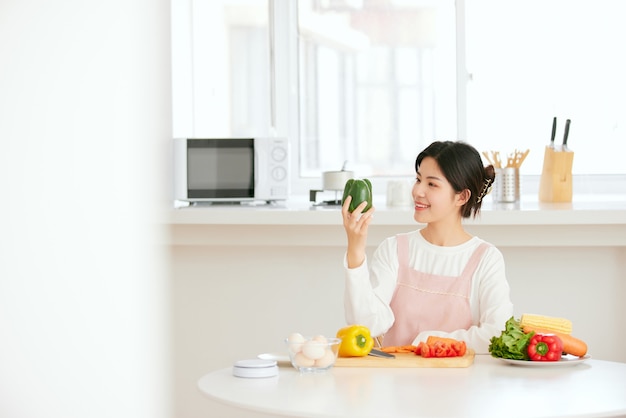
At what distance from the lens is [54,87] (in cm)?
276

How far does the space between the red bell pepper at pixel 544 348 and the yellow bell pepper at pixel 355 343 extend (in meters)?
0.34

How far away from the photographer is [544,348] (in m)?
1.85

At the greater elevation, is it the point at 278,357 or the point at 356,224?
the point at 356,224

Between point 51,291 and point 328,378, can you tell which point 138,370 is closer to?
point 51,291

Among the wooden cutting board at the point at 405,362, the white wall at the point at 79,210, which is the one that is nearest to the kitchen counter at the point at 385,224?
the white wall at the point at 79,210

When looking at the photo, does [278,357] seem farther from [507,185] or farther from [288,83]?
[288,83]

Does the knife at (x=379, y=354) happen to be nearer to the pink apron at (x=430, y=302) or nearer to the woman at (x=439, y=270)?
the woman at (x=439, y=270)

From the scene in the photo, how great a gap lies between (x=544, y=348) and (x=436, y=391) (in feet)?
1.17

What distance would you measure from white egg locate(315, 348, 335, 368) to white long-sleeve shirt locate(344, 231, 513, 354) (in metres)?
0.31

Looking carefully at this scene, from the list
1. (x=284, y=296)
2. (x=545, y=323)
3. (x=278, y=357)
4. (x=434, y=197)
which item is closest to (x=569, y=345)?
(x=545, y=323)

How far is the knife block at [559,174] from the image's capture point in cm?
306

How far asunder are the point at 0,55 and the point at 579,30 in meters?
2.16

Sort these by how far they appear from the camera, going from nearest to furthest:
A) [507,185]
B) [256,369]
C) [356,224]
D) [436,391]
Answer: [436,391] → [256,369] → [356,224] → [507,185]

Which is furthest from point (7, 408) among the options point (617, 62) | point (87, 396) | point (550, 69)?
point (617, 62)
